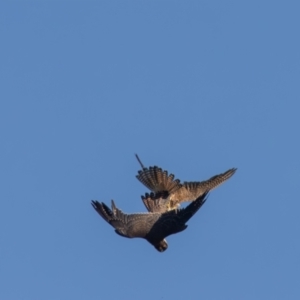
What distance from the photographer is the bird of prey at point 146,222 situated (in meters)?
34.8

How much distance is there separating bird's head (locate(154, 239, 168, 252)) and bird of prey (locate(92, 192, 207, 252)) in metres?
0.43

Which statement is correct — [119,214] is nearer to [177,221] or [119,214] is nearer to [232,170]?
[177,221]

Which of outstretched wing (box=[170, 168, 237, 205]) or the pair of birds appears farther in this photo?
outstretched wing (box=[170, 168, 237, 205])

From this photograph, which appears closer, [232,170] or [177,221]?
[177,221]

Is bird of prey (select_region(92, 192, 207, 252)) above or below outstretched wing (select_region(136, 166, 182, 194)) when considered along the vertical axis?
below

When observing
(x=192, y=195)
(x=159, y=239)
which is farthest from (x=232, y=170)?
(x=159, y=239)

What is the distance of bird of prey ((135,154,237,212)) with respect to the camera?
37.5m

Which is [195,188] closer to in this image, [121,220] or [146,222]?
[146,222]

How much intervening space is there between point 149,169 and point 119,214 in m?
2.79

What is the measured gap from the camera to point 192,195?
38.4 meters

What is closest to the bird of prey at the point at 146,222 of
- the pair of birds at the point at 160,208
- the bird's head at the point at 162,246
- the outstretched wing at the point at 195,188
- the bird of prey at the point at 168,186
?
the pair of birds at the point at 160,208

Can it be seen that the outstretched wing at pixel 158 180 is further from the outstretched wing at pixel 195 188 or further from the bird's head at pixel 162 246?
the bird's head at pixel 162 246

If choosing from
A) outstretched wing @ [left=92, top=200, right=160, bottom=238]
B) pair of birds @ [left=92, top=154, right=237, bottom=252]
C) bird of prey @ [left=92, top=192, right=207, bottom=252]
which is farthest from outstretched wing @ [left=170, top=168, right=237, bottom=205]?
outstretched wing @ [left=92, top=200, right=160, bottom=238]

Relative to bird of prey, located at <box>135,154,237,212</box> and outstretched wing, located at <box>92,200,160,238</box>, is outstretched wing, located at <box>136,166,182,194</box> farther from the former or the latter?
outstretched wing, located at <box>92,200,160,238</box>
